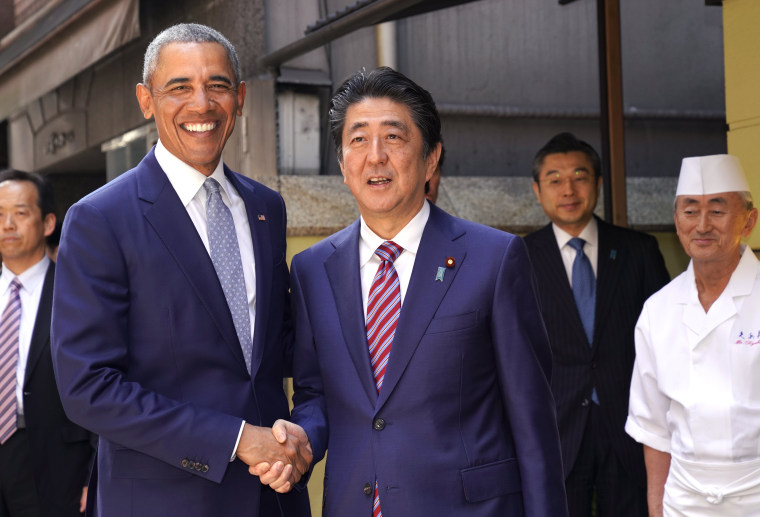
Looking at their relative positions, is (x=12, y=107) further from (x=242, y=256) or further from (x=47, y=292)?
(x=242, y=256)

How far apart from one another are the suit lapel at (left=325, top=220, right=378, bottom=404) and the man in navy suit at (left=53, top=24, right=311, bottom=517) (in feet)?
0.76

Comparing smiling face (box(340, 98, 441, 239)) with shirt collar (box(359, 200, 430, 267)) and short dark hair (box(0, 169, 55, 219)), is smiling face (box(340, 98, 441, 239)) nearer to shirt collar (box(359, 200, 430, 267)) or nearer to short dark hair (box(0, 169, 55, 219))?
shirt collar (box(359, 200, 430, 267))

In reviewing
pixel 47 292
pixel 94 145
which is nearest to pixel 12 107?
pixel 94 145

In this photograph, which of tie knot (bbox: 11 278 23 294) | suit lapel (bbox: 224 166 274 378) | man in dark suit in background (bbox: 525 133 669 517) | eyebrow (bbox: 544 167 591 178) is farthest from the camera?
eyebrow (bbox: 544 167 591 178)

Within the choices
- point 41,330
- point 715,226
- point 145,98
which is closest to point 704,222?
point 715,226

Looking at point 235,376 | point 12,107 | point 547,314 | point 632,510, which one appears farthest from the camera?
point 12,107

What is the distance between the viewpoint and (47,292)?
14.5ft

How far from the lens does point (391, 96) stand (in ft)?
8.59

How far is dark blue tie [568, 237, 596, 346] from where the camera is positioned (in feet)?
14.5

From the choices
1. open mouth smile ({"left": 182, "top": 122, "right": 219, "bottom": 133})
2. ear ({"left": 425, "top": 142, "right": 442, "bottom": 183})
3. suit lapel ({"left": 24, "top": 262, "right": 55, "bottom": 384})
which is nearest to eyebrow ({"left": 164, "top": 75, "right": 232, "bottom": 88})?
open mouth smile ({"left": 182, "top": 122, "right": 219, "bottom": 133})

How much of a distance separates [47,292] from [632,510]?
2835 mm

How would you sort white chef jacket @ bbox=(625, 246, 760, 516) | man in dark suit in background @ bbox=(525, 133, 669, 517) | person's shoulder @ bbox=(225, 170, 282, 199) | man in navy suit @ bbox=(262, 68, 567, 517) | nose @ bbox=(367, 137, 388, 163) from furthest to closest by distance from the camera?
man in dark suit in background @ bbox=(525, 133, 669, 517) → white chef jacket @ bbox=(625, 246, 760, 516) → person's shoulder @ bbox=(225, 170, 282, 199) → nose @ bbox=(367, 137, 388, 163) → man in navy suit @ bbox=(262, 68, 567, 517)

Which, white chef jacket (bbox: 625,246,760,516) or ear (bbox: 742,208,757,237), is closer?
white chef jacket (bbox: 625,246,760,516)

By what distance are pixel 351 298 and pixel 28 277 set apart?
8.48ft
